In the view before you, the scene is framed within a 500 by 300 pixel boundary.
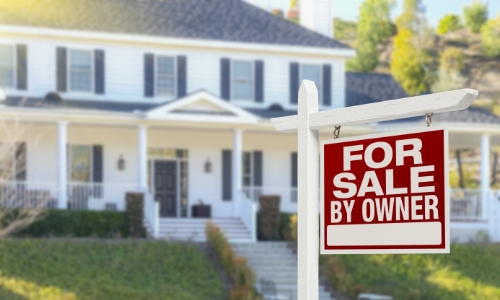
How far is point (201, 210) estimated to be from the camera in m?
25.3

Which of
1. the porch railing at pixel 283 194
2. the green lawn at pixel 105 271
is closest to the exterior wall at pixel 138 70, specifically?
the porch railing at pixel 283 194

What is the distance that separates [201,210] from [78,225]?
13.9 ft

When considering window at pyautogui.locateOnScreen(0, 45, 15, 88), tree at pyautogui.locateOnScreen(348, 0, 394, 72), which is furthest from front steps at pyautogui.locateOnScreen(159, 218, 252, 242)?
tree at pyautogui.locateOnScreen(348, 0, 394, 72)

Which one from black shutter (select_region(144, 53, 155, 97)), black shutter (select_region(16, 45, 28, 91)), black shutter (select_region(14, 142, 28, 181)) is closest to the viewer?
black shutter (select_region(14, 142, 28, 181))

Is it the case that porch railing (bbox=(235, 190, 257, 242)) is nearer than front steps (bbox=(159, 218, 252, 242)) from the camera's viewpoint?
No

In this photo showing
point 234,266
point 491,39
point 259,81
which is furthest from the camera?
point 491,39

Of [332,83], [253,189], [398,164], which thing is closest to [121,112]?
[253,189]

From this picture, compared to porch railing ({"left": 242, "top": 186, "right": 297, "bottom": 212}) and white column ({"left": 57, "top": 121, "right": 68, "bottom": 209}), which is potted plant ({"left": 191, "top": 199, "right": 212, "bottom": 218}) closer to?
porch railing ({"left": 242, "top": 186, "right": 297, "bottom": 212})

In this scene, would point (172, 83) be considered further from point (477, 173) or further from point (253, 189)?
point (477, 173)

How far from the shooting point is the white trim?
24.4 metres

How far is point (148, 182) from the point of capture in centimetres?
2567

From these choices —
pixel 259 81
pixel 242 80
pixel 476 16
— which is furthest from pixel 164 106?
pixel 476 16

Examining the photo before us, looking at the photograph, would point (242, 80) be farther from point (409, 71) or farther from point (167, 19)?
point (409, 71)

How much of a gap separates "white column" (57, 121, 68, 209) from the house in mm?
30
